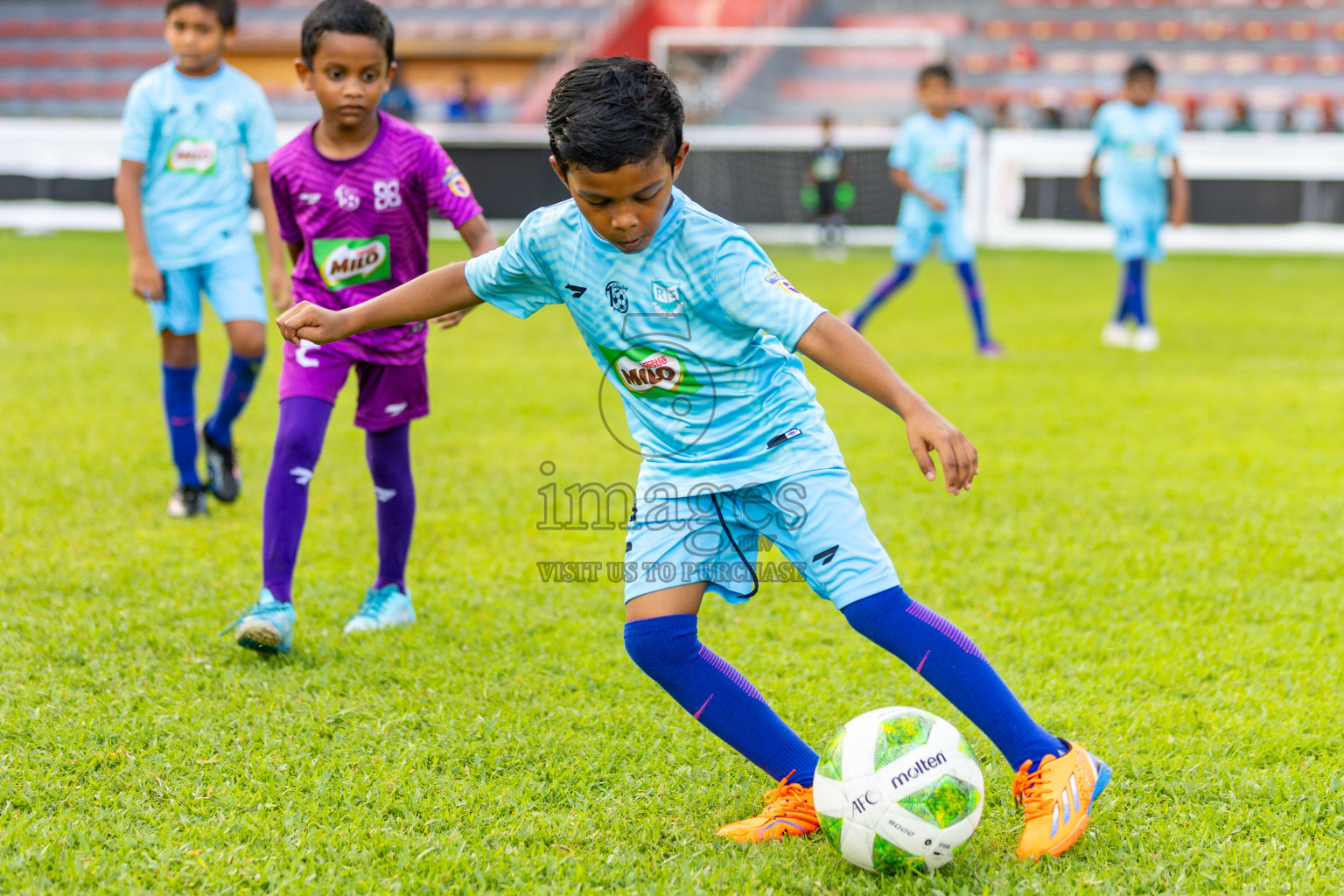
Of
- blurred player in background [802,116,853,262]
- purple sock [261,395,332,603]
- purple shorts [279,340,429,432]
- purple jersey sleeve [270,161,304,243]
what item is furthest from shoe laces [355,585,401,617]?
blurred player in background [802,116,853,262]

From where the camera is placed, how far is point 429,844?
2.52 m

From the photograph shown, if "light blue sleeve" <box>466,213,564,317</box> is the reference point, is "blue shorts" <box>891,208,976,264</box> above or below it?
below

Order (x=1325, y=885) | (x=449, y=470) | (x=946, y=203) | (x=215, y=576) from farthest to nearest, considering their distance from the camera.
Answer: (x=946, y=203) < (x=449, y=470) < (x=215, y=576) < (x=1325, y=885)

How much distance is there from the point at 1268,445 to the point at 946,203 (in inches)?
150

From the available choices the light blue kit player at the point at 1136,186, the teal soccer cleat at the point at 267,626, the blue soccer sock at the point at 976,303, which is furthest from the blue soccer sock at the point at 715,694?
the light blue kit player at the point at 1136,186

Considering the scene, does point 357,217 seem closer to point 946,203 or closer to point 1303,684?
point 1303,684

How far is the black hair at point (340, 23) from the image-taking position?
355 cm

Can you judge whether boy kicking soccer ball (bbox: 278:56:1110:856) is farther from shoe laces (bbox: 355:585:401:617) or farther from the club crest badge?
shoe laces (bbox: 355:585:401:617)

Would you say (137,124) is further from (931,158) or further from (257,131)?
(931,158)

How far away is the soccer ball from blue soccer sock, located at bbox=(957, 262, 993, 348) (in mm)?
6960

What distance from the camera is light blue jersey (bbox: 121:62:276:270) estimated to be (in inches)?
189

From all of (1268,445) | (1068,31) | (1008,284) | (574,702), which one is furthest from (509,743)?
(1068,31)

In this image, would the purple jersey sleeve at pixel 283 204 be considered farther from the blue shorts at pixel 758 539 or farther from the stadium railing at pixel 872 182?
the stadium railing at pixel 872 182

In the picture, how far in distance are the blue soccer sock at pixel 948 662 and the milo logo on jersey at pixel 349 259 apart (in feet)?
6.44
